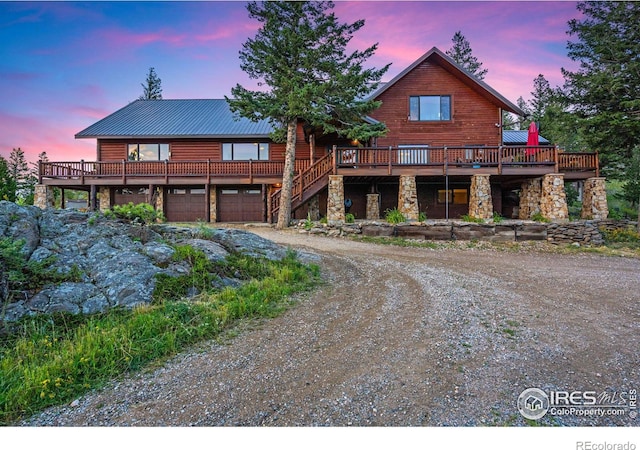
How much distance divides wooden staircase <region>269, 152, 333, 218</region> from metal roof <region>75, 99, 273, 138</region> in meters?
5.24

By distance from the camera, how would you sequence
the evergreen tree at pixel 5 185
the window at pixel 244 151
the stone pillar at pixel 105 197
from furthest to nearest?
the window at pixel 244 151, the stone pillar at pixel 105 197, the evergreen tree at pixel 5 185

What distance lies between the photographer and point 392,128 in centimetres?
1870

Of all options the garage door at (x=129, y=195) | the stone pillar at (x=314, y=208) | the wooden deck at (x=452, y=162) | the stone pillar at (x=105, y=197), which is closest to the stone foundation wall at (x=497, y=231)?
the wooden deck at (x=452, y=162)

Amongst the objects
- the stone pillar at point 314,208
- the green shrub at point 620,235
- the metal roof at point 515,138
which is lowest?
→ the green shrub at point 620,235

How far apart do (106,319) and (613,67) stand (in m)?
20.2

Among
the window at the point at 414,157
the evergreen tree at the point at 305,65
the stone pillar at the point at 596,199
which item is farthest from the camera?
the window at the point at 414,157

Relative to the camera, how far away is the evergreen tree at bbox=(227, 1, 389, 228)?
48.3 ft

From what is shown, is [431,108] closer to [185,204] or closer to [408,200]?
[408,200]

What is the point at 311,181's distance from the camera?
1656 cm

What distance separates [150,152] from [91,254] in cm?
1732

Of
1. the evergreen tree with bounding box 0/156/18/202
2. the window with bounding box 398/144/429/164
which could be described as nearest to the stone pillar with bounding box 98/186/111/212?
the evergreen tree with bounding box 0/156/18/202

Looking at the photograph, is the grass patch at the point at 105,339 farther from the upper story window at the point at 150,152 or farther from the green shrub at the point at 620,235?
the upper story window at the point at 150,152

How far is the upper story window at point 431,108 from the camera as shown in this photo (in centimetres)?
1881

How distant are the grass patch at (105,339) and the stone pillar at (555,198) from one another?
15.3 m
